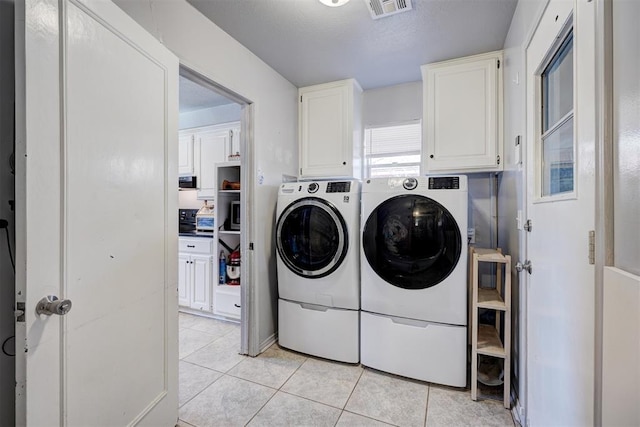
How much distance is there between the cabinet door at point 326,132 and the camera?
261cm

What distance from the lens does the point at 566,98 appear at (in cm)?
109

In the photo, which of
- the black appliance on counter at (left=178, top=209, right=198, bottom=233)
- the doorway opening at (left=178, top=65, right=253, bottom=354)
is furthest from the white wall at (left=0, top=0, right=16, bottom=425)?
the black appliance on counter at (left=178, top=209, right=198, bottom=233)

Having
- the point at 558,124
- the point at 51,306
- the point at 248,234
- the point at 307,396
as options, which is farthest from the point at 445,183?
the point at 51,306

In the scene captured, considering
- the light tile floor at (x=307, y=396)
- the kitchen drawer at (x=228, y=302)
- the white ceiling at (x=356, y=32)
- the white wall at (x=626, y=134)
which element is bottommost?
the light tile floor at (x=307, y=396)

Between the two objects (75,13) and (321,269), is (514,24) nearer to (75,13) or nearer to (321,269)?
(321,269)

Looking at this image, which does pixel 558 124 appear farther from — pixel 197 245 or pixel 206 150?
pixel 206 150

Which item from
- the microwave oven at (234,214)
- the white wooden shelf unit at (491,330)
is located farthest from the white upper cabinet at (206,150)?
the white wooden shelf unit at (491,330)

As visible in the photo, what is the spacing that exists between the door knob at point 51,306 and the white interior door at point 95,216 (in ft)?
0.05

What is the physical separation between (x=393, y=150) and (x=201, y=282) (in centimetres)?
248

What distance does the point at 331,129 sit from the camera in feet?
8.72

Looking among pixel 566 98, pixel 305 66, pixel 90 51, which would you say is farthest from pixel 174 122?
pixel 566 98

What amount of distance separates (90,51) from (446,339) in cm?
235

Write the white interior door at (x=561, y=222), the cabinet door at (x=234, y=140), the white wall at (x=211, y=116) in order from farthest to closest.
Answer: the white wall at (x=211, y=116)
the cabinet door at (x=234, y=140)
the white interior door at (x=561, y=222)

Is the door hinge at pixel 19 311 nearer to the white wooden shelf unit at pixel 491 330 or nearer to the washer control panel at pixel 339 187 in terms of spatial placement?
the washer control panel at pixel 339 187
